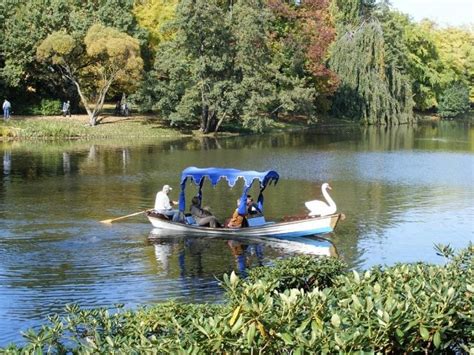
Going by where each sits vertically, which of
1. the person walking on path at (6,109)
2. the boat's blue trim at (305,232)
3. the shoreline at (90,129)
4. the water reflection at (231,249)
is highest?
the person walking on path at (6,109)

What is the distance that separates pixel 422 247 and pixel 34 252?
405 inches

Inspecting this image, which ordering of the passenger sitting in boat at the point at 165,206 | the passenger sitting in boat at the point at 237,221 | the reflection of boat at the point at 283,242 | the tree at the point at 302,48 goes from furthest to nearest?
the tree at the point at 302,48, the passenger sitting in boat at the point at 165,206, the passenger sitting in boat at the point at 237,221, the reflection of boat at the point at 283,242

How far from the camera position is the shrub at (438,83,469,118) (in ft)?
266

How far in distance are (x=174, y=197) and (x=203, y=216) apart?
615 cm

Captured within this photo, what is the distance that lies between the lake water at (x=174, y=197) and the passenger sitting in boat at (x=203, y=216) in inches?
34.2

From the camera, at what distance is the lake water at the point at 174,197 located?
51.3 ft

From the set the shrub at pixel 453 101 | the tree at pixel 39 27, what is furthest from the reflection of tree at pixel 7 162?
the shrub at pixel 453 101

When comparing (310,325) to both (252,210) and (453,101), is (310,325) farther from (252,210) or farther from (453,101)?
(453,101)

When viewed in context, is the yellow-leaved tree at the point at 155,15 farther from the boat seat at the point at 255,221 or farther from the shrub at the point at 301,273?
the shrub at the point at 301,273

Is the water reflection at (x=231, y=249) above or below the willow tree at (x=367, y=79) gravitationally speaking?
below

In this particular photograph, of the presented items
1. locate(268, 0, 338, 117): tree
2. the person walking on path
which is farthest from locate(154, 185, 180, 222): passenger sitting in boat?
locate(268, 0, 338, 117): tree

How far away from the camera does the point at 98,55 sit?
4928 cm

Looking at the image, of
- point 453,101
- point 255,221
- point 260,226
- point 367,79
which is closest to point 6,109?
point 367,79

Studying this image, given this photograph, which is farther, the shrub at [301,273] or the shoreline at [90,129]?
the shoreline at [90,129]
